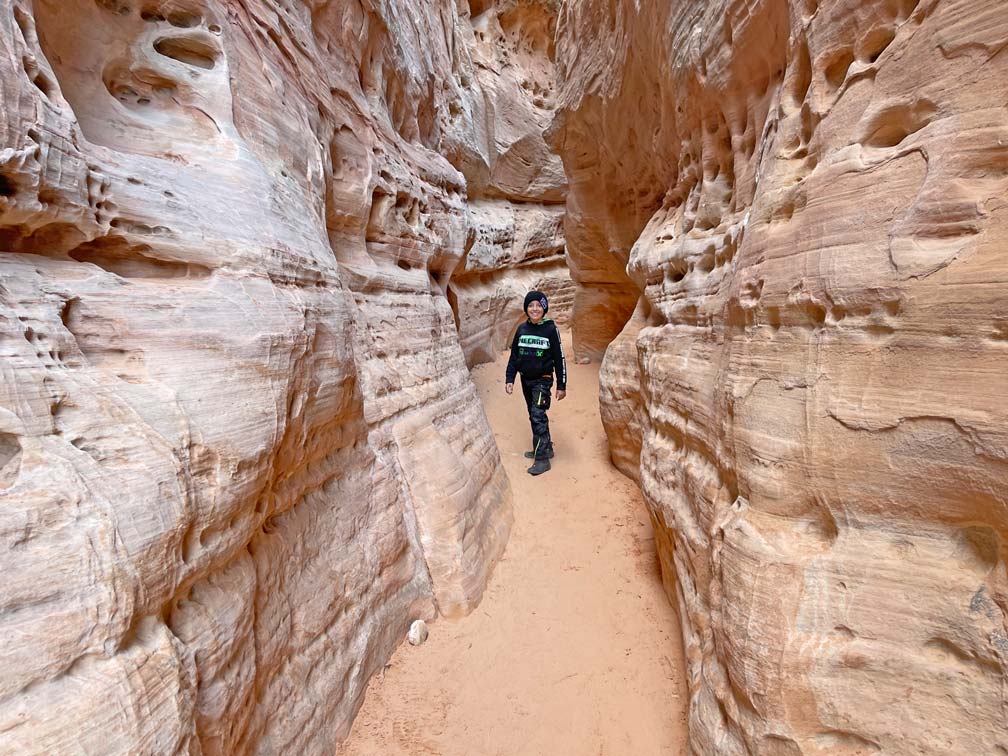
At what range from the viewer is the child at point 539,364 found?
4981mm

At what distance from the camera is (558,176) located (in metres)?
12.4

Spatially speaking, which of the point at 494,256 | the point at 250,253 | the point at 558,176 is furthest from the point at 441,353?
the point at 558,176

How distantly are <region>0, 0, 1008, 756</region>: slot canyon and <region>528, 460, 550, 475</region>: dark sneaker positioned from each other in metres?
0.92

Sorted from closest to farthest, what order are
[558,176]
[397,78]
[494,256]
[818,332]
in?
1. [818,332]
2. [397,78]
3. [494,256]
4. [558,176]

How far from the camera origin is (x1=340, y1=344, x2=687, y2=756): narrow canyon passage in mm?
2285

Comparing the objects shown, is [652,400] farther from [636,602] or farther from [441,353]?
[441,353]

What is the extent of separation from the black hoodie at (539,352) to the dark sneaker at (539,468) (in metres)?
0.82

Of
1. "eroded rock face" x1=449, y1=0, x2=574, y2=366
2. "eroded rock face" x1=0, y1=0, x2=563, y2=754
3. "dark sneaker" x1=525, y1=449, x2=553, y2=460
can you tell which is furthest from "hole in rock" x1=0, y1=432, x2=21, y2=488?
"eroded rock face" x1=449, y1=0, x2=574, y2=366

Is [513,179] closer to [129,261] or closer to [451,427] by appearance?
[451,427]

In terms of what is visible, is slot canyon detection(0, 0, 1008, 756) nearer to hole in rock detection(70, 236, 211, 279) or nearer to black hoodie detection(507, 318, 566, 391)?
hole in rock detection(70, 236, 211, 279)

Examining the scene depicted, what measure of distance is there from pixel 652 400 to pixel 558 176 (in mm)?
10549

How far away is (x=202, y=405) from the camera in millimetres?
1765

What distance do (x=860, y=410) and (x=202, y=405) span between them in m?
2.36

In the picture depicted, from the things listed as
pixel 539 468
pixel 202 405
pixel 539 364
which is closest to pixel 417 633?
pixel 202 405
